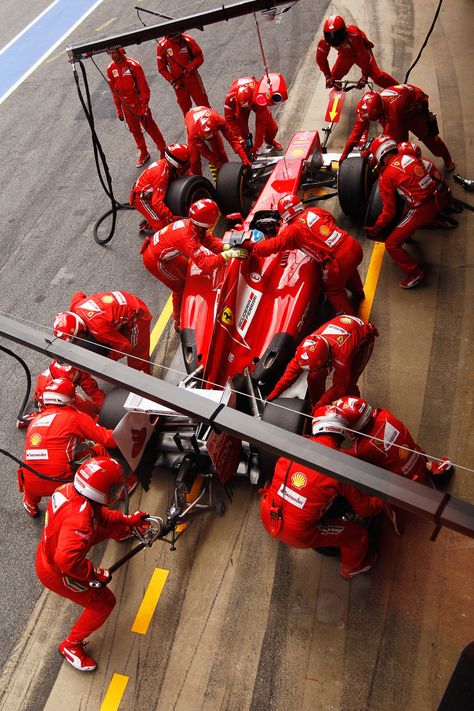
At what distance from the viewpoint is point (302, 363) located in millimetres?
4938

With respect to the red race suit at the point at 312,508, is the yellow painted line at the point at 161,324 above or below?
below

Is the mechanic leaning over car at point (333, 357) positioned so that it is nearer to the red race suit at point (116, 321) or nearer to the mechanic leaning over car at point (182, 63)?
the red race suit at point (116, 321)

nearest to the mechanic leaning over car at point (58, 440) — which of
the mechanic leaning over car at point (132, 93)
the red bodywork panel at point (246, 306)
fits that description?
the red bodywork panel at point (246, 306)

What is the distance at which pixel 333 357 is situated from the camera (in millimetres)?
5004

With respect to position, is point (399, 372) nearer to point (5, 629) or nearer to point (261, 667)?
point (261, 667)

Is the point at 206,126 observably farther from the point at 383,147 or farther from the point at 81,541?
the point at 81,541

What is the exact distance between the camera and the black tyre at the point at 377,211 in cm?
646

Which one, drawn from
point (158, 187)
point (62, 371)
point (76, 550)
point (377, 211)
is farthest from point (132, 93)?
point (76, 550)

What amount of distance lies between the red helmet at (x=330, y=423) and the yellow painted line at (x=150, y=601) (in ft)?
6.18

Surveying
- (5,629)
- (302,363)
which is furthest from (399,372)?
(5,629)

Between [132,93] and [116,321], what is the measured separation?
4.18 meters

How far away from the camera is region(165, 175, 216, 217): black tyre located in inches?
280

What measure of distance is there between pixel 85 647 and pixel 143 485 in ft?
4.36

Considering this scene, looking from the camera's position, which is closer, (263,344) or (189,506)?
(189,506)
